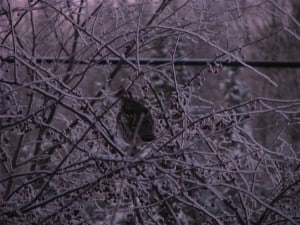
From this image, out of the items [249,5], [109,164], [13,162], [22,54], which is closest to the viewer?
[109,164]

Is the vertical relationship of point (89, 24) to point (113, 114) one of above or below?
above

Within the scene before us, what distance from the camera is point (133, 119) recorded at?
13.0ft

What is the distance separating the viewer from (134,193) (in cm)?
421

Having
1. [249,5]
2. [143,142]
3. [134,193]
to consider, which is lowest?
[134,193]

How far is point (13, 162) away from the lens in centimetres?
511

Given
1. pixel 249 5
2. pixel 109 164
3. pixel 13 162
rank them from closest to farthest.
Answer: pixel 109 164 → pixel 13 162 → pixel 249 5

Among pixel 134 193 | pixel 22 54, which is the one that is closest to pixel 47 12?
pixel 22 54

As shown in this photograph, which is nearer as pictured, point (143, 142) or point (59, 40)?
point (143, 142)

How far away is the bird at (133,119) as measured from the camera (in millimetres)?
3969

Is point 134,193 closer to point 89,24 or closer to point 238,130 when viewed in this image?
point 238,130

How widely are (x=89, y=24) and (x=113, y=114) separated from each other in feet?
3.58

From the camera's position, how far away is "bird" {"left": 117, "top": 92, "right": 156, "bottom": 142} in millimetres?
3969

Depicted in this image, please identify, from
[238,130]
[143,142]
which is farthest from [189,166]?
[238,130]

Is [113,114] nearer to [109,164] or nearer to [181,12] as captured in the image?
[109,164]
